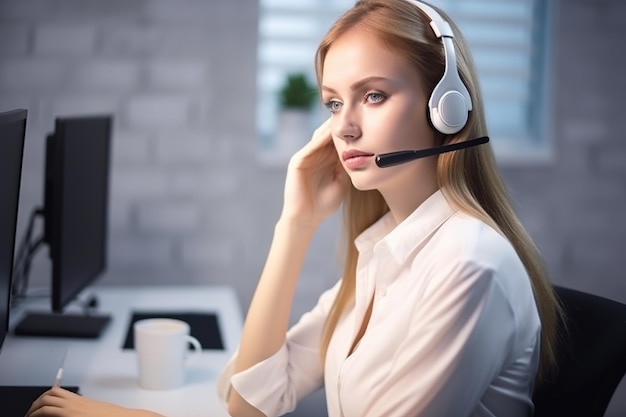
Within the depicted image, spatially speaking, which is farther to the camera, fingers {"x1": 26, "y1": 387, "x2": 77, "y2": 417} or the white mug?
the white mug

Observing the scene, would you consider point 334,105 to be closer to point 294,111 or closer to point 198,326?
point 198,326

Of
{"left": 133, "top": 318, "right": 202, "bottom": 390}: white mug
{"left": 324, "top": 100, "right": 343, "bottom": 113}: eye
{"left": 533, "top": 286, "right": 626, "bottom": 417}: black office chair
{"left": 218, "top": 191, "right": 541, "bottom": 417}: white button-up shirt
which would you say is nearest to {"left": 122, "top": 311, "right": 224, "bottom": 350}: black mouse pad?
{"left": 133, "top": 318, "right": 202, "bottom": 390}: white mug

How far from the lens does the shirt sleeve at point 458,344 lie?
0.99 meters

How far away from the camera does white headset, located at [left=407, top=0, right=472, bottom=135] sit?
1104 millimetres

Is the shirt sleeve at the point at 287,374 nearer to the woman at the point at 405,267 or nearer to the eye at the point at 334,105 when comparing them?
the woman at the point at 405,267

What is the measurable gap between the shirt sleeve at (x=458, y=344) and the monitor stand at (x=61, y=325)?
0.93 m

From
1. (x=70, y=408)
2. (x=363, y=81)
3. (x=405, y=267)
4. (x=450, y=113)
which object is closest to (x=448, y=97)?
(x=450, y=113)

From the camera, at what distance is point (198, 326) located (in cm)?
185

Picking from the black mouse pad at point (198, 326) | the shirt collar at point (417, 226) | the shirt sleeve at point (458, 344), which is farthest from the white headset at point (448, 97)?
the black mouse pad at point (198, 326)

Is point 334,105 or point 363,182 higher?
point 334,105

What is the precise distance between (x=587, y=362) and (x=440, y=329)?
0.22 m

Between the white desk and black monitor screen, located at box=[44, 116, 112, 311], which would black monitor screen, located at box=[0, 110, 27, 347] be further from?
black monitor screen, located at box=[44, 116, 112, 311]

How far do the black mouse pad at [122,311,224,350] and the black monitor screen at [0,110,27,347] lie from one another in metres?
0.55

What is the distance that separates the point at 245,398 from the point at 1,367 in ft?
1.58
